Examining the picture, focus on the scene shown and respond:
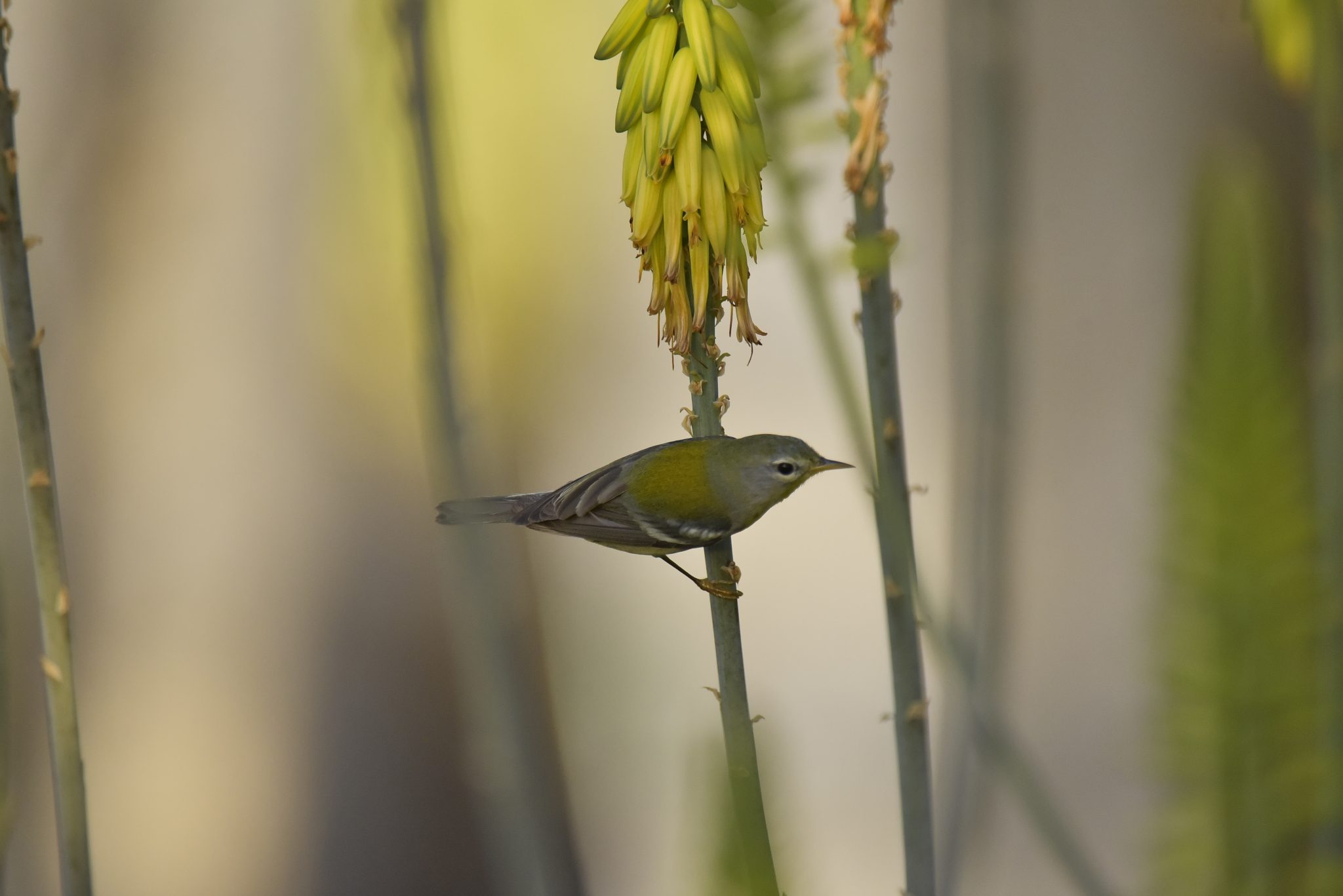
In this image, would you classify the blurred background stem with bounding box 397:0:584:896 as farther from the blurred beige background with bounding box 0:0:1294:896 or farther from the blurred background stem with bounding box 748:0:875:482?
the blurred beige background with bounding box 0:0:1294:896

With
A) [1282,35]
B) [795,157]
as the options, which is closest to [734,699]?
[795,157]

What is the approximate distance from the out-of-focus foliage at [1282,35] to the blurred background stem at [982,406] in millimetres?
162

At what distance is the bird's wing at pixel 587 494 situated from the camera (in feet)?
3.54

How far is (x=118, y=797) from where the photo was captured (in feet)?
6.24

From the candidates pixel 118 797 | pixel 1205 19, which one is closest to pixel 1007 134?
pixel 1205 19

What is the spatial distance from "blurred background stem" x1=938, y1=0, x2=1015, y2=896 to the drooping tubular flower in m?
0.16

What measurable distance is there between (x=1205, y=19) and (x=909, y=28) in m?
0.47

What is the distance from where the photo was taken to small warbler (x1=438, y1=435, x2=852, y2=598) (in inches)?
39.6

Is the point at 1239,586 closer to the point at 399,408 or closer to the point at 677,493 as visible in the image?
the point at 677,493

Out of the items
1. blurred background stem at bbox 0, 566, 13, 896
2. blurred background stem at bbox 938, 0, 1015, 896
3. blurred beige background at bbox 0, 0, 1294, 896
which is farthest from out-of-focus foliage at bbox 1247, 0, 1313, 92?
blurred beige background at bbox 0, 0, 1294, 896

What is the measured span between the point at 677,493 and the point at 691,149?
46 centimetres

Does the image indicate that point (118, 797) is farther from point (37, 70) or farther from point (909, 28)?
point (909, 28)

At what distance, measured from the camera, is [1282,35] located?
0.66 m

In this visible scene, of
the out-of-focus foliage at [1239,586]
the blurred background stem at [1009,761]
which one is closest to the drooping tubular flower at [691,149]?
the blurred background stem at [1009,761]
